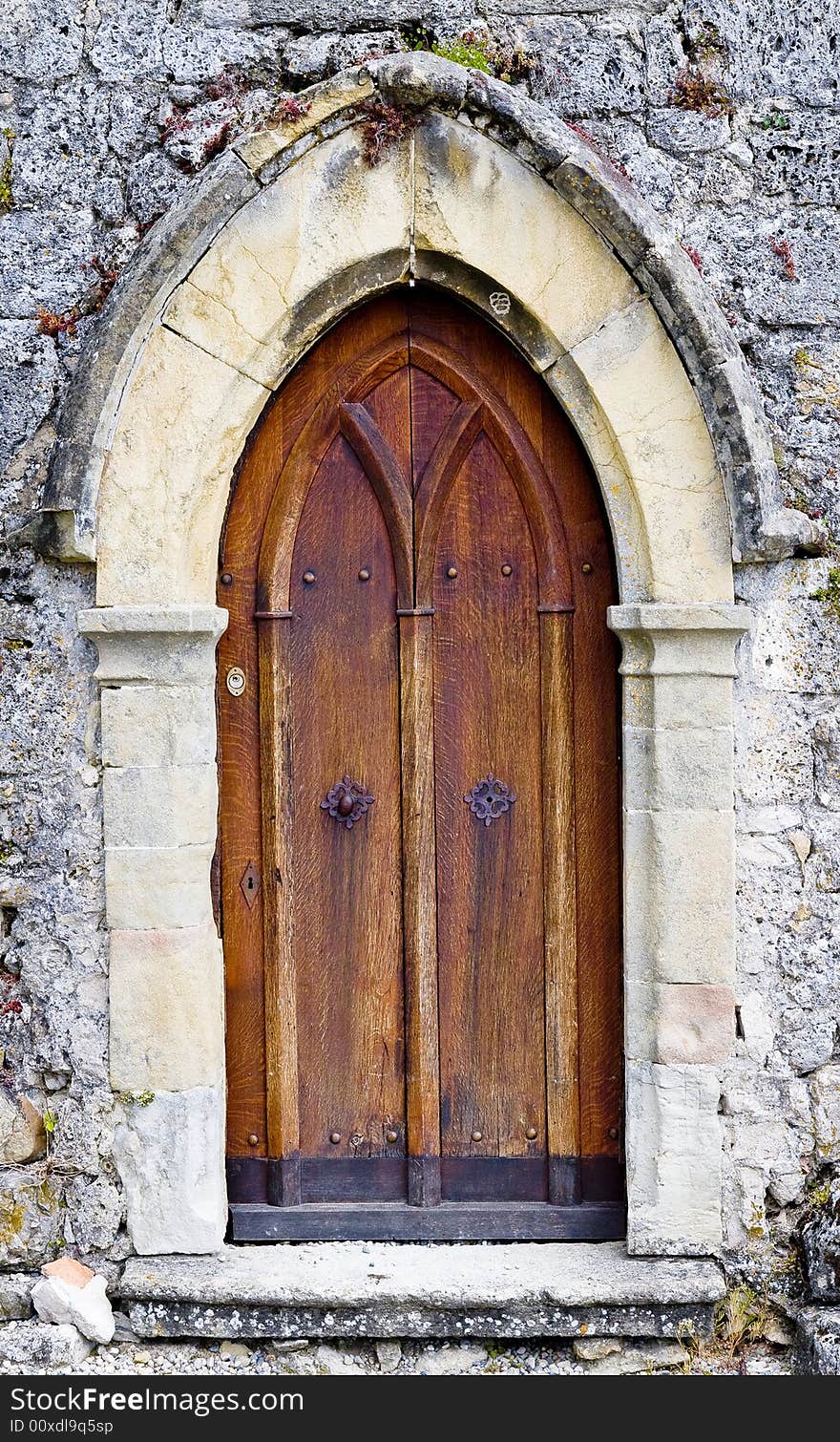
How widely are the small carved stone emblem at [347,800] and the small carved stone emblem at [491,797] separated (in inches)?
10.9

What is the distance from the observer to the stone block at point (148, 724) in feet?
9.98

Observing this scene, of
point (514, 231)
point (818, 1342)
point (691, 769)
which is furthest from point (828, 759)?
point (514, 231)

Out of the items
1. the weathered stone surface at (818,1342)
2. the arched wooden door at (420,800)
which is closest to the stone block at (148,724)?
the arched wooden door at (420,800)

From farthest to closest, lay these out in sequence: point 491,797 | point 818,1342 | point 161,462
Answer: point 491,797
point 161,462
point 818,1342

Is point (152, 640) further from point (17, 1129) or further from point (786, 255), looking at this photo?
point (786, 255)

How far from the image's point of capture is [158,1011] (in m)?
3.08

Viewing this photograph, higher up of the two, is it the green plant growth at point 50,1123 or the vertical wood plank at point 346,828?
the vertical wood plank at point 346,828

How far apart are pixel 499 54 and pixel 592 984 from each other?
7.77 feet

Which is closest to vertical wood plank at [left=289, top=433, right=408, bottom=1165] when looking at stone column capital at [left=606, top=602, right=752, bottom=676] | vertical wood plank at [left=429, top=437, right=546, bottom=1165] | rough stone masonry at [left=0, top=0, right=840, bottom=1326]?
vertical wood plank at [left=429, top=437, right=546, bottom=1165]

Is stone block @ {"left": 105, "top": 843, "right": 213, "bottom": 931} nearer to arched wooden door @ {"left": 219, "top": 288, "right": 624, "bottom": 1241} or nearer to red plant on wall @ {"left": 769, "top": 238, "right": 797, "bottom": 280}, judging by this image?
arched wooden door @ {"left": 219, "top": 288, "right": 624, "bottom": 1241}

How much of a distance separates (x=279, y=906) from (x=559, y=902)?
741mm

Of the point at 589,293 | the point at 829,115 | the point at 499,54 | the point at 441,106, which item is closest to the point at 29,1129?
the point at 589,293

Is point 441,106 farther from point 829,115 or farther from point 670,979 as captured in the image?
point 670,979

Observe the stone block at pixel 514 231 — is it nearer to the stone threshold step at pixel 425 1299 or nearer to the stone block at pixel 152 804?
the stone block at pixel 152 804
